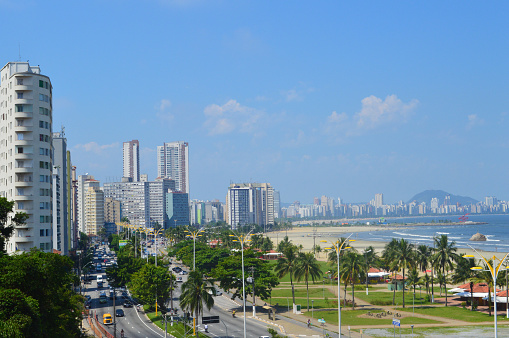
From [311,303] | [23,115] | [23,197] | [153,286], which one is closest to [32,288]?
[153,286]

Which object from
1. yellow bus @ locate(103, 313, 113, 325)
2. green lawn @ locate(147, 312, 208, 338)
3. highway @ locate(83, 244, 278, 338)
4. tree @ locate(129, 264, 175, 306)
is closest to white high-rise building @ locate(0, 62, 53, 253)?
yellow bus @ locate(103, 313, 113, 325)

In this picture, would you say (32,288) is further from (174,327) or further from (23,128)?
(23,128)

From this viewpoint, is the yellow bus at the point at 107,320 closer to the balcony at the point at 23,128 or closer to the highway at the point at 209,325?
the highway at the point at 209,325

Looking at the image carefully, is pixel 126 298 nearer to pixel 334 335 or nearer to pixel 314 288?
pixel 314 288

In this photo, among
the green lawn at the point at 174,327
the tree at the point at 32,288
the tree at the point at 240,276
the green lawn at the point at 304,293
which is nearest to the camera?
the tree at the point at 32,288

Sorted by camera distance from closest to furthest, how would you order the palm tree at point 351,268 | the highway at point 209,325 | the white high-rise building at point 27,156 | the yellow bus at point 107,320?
the highway at point 209,325, the yellow bus at point 107,320, the white high-rise building at point 27,156, the palm tree at point 351,268

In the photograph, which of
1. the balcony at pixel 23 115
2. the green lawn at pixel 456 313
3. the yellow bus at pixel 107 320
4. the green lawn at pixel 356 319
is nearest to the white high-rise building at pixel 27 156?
the balcony at pixel 23 115
